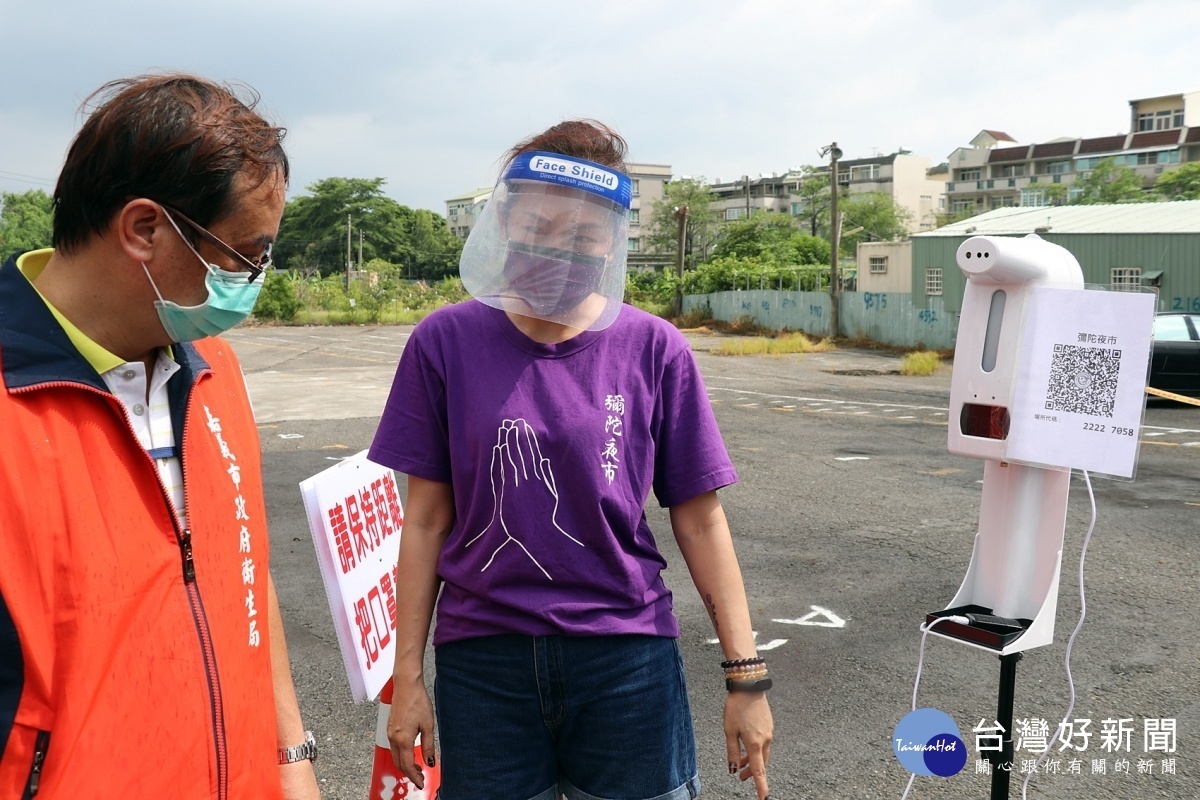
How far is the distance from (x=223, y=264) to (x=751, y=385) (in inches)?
693

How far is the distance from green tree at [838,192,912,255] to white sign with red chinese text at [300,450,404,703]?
84770mm

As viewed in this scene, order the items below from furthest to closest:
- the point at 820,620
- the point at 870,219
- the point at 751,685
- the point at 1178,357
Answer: the point at 870,219, the point at 1178,357, the point at 820,620, the point at 751,685

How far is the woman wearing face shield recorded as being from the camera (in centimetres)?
197

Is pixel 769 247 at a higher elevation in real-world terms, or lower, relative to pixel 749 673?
higher

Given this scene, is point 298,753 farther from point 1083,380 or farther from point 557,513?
point 1083,380

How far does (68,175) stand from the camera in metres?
1.49

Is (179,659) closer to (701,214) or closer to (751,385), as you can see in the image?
(751,385)

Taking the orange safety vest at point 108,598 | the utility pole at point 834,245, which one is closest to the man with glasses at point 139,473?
the orange safety vest at point 108,598

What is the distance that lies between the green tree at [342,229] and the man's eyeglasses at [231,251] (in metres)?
76.2

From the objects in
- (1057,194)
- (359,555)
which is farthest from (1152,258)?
(1057,194)

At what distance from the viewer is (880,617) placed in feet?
17.6

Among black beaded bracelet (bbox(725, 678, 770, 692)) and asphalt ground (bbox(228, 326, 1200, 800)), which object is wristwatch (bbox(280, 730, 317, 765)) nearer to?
black beaded bracelet (bbox(725, 678, 770, 692))

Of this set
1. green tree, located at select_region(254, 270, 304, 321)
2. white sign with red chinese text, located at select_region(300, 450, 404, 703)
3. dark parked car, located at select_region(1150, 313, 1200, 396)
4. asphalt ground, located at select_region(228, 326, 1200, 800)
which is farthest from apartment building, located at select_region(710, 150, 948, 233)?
white sign with red chinese text, located at select_region(300, 450, 404, 703)

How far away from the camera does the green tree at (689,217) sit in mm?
83438
